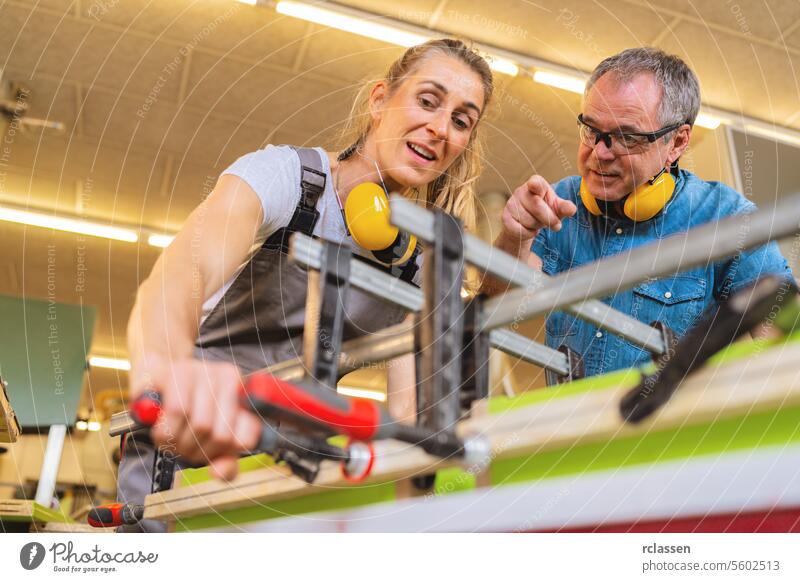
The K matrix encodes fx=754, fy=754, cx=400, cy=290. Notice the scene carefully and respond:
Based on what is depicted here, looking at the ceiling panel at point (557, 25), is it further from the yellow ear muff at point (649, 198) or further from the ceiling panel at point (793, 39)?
the yellow ear muff at point (649, 198)

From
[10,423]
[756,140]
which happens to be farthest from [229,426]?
[756,140]

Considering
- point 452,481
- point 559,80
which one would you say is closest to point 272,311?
point 452,481

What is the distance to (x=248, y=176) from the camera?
1.87 ft

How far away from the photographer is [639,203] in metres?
0.72

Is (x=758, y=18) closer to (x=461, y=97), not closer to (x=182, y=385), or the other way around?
(x=461, y=97)

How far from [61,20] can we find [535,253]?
4.87ft

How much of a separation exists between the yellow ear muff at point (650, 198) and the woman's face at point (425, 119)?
17cm

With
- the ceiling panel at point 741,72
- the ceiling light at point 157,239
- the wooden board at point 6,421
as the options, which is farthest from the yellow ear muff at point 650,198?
the ceiling light at point 157,239

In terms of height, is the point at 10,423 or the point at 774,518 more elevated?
the point at 10,423

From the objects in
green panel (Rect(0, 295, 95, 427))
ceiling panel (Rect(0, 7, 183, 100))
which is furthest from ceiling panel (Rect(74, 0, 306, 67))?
green panel (Rect(0, 295, 95, 427))

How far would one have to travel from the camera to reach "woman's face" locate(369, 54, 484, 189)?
0.69 metres

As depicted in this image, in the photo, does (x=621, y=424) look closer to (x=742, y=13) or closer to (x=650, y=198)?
(x=650, y=198)

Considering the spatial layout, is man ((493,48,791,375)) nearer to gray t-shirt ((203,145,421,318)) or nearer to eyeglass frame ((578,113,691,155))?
eyeglass frame ((578,113,691,155))

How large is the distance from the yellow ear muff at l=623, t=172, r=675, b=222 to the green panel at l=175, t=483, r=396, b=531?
40cm
